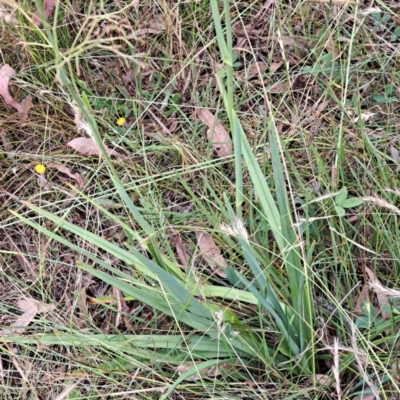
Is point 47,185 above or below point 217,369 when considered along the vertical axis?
above

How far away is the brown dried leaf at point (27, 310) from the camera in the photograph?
133cm

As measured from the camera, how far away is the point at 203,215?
54.1 inches

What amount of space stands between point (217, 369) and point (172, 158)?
2.22 ft

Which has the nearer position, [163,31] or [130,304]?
[130,304]

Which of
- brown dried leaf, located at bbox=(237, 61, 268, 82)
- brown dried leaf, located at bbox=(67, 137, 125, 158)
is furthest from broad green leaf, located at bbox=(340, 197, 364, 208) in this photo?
brown dried leaf, located at bbox=(67, 137, 125, 158)

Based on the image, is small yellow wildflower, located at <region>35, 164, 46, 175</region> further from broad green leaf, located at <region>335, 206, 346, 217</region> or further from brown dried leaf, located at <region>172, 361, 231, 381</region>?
broad green leaf, located at <region>335, 206, 346, 217</region>

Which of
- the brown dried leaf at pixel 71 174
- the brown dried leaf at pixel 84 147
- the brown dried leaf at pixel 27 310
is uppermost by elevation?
the brown dried leaf at pixel 84 147

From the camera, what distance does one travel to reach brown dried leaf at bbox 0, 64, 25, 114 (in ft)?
5.18

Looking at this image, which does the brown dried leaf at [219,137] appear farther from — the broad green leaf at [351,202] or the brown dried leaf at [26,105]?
the brown dried leaf at [26,105]

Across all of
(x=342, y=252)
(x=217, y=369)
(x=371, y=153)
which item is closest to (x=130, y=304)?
(x=217, y=369)

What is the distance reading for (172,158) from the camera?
4.94 feet

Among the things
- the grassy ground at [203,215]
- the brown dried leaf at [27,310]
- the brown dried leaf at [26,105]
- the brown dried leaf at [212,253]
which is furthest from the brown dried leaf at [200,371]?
the brown dried leaf at [26,105]

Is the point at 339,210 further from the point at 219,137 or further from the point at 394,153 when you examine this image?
the point at 219,137

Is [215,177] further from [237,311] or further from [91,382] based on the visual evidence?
[91,382]
